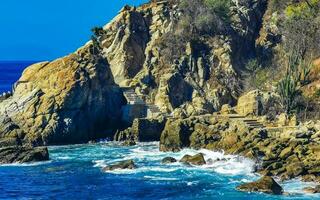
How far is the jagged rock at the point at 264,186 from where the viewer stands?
56844 millimetres

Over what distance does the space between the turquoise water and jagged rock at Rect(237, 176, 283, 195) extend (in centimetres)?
83

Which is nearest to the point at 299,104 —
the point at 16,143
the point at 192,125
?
the point at 192,125

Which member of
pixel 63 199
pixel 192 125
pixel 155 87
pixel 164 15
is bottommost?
pixel 63 199

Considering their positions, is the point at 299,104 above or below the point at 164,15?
below

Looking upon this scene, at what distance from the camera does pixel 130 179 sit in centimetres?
6594

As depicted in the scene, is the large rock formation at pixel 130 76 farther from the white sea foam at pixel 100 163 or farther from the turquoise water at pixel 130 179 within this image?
the white sea foam at pixel 100 163

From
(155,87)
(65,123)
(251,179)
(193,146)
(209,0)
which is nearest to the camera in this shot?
(251,179)

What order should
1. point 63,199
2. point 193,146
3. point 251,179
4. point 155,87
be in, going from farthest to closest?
point 155,87, point 193,146, point 251,179, point 63,199

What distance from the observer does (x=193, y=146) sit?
3152 inches

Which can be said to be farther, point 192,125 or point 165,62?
point 165,62

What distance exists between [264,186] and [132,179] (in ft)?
46.9

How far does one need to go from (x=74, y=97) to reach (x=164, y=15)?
30.1 m

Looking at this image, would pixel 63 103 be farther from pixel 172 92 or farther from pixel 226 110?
pixel 226 110

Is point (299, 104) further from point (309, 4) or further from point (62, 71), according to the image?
point (62, 71)
